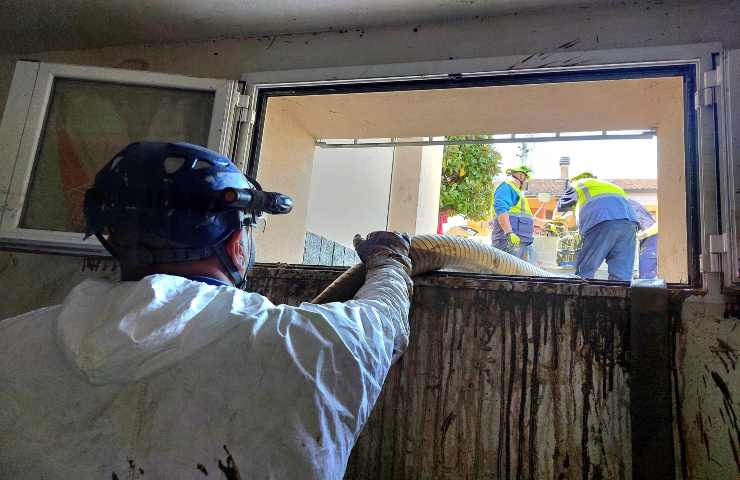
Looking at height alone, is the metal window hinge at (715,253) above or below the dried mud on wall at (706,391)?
above

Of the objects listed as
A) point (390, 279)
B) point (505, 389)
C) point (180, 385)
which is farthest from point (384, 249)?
point (180, 385)

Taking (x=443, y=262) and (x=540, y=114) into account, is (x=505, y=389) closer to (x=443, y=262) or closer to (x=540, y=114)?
(x=443, y=262)

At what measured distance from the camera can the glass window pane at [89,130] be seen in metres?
2.35

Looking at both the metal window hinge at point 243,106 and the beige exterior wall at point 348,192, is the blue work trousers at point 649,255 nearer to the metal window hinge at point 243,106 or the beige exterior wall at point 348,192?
the beige exterior wall at point 348,192

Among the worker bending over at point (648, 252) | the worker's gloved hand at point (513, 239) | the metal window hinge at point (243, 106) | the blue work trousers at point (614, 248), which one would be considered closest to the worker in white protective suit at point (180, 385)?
the metal window hinge at point (243, 106)

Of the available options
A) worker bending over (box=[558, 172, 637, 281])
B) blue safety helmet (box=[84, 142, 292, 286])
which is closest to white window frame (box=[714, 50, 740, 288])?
blue safety helmet (box=[84, 142, 292, 286])

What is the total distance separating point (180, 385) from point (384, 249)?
0.89 meters

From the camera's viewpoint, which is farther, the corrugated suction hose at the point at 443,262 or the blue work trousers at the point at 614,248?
the blue work trousers at the point at 614,248

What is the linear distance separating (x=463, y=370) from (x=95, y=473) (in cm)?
136

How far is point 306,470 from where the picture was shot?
2.65ft

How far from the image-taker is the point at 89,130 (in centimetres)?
244

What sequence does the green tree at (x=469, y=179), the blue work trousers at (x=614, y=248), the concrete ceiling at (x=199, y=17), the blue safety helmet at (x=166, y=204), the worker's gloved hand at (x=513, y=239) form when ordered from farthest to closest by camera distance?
the green tree at (x=469, y=179) < the worker's gloved hand at (x=513, y=239) < the blue work trousers at (x=614, y=248) < the concrete ceiling at (x=199, y=17) < the blue safety helmet at (x=166, y=204)

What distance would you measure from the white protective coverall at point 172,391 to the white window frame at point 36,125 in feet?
4.84

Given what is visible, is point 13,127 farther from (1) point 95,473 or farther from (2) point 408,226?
(2) point 408,226
